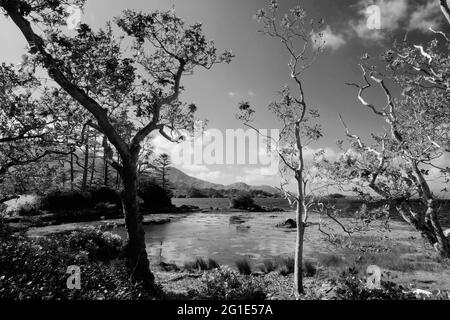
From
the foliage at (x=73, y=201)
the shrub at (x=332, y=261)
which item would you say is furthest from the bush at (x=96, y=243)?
the foliage at (x=73, y=201)

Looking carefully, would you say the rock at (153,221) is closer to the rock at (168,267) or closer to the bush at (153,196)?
the bush at (153,196)

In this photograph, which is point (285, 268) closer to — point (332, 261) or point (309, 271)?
point (309, 271)

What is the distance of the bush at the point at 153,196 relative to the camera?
68.6 meters

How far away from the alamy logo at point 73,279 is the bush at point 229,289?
5.42 meters

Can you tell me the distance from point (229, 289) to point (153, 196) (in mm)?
61815

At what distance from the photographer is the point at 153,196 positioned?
2832 inches

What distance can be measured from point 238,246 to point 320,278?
15.2 metres

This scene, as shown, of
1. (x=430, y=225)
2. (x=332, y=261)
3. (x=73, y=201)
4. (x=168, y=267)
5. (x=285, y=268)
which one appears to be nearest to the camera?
(x=430, y=225)

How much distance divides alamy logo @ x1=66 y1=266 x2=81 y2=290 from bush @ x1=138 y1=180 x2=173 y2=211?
2330 inches

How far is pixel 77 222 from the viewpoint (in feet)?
136

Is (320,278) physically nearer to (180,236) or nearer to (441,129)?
(441,129)

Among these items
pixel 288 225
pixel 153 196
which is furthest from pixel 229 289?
pixel 153 196

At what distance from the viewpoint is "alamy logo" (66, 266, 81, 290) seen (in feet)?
26.4
